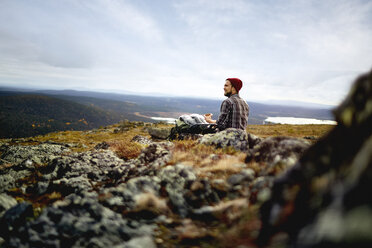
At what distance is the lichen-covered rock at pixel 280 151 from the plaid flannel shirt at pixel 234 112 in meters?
2.87

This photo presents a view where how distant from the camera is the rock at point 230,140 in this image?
22.9 ft

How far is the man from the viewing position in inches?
322

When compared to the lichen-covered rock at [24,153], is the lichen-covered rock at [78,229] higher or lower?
higher

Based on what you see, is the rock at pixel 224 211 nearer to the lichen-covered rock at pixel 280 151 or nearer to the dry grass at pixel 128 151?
the lichen-covered rock at pixel 280 151

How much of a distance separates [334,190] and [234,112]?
21.2 feet

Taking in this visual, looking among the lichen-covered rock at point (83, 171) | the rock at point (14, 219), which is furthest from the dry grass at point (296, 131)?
the rock at point (14, 219)

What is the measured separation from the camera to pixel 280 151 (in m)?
4.68

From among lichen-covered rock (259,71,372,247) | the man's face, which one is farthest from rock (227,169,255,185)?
the man's face

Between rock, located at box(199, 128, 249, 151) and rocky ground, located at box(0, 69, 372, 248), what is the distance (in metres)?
0.06

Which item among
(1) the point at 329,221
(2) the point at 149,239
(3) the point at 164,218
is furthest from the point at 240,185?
(1) the point at 329,221

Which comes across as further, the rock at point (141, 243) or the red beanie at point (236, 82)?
the red beanie at point (236, 82)

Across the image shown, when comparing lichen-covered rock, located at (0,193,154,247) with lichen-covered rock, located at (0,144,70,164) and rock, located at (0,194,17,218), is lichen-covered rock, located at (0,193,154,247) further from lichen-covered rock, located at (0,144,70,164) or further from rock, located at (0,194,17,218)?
lichen-covered rock, located at (0,144,70,164)

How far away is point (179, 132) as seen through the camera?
1014cm

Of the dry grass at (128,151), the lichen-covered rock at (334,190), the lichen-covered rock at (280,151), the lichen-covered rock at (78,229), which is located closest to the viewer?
the lichen-covered rock at (334,190)
